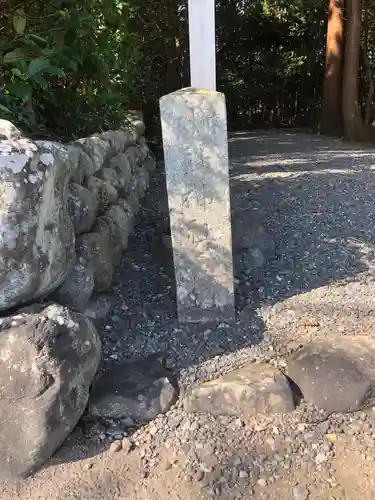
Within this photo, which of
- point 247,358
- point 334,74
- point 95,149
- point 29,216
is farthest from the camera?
point 334,74

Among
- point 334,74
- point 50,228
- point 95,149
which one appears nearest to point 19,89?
point 50,228

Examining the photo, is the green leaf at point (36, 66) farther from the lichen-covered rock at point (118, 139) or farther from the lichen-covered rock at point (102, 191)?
the lichen-covered rock at point (118, 139)

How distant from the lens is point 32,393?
186 cm

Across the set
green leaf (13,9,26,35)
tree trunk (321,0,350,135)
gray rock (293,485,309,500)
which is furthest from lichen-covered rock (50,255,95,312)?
tree trunk (321,0,350,135)

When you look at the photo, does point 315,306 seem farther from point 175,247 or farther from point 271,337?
point 175,247

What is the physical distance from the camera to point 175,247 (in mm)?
2594

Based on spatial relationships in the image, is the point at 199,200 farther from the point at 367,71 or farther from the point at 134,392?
the point at 367,71

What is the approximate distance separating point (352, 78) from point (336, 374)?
8277 mm

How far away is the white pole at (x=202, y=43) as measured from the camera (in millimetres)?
2426

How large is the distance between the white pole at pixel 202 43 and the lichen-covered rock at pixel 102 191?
0.87m

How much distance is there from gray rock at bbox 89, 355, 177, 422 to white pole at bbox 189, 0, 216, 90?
1224mm

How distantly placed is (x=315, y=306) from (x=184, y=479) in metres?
1.19

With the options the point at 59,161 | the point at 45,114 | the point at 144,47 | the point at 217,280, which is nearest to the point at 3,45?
the point at 59,161

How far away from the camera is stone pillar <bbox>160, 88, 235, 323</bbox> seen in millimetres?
2391
